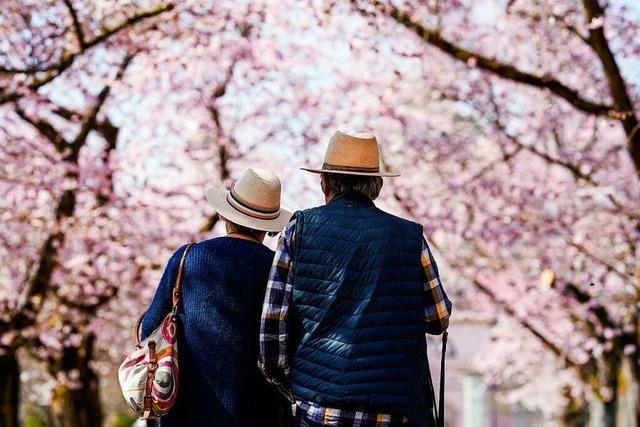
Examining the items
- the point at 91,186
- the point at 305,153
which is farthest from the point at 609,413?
the point at 91,186

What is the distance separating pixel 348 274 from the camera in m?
3.23

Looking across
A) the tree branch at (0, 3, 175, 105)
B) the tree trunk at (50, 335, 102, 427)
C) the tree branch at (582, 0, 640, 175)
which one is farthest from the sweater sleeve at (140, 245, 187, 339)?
the tree trunk at (50, 335, 102, 427)

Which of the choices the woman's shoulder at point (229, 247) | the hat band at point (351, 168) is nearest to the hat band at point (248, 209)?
the woman's shoulder at point (229, 247)

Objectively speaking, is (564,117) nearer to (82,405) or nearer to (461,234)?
(461,234)

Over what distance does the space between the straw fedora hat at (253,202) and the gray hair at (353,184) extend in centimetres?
36

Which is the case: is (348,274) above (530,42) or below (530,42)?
above

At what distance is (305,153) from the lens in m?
12.4

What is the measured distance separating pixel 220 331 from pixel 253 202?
50 centimetres

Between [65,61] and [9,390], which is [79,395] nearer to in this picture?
[9,390]

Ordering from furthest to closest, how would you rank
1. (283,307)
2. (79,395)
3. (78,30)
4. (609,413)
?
1. (609,413)
2. (79,395)
3. (78,30)
4. (283,307)

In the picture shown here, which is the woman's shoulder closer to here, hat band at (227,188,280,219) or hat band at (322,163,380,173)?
hat band at (227,188,280,219)

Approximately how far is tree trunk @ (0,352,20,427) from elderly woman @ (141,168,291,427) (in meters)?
6.54

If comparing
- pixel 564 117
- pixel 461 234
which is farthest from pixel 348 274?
pixel 564 117

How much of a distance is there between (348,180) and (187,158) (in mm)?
9001
